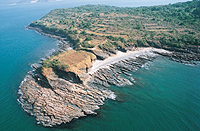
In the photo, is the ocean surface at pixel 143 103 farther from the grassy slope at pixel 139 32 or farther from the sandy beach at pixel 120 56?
the grassy slope at pixel 139 32

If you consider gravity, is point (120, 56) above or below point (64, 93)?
above

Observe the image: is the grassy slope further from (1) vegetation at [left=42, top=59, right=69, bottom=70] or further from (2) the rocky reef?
(2) the rocky reef

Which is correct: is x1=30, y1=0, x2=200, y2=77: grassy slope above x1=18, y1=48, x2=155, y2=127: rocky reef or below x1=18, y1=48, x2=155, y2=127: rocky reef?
above

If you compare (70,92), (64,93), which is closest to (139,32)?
(70,92)

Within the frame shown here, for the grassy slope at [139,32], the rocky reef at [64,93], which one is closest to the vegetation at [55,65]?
the rocky reef at [64,93]

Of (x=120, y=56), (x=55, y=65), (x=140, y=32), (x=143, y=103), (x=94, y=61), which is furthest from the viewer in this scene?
(x=140, y=32)

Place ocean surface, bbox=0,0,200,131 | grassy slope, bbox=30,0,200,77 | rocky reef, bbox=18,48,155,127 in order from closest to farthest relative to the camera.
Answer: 1. ocean surface, bbox=0,0,200,131
2. rocky reef, bbox=18,48,155,127
3. grassy slope, bbox=30,0,200,77

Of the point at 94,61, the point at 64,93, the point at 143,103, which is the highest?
the point at 94,61

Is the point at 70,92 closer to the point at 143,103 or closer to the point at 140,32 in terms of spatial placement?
the point at 143,103

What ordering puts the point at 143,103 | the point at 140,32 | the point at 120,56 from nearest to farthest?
the point at 143,103 → the point at 120,56 → the point at 140,32

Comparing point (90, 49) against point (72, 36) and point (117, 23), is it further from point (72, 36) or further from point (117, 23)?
point (117, 23)

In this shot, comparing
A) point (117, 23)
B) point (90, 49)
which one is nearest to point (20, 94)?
point (90, 49)

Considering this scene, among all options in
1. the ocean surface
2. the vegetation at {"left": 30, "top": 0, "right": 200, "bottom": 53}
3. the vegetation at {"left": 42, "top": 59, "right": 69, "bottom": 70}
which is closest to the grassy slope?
the vegetation at {"left": 30, "top": 0, "right": 200, "bottom": 53}
